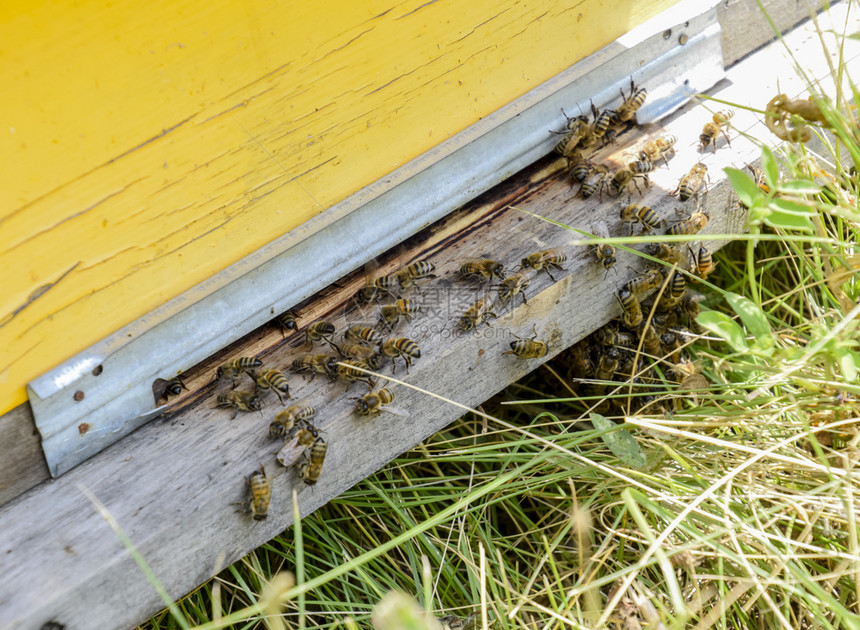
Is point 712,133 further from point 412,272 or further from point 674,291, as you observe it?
point 412,272

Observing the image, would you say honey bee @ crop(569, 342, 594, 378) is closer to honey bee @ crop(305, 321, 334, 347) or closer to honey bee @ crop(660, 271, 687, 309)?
honey bee @ crop(660, 271, 687, 309)

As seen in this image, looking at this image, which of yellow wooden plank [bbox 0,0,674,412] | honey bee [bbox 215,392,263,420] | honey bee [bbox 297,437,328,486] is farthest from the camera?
honey bee [bbox 215,392,263,420]

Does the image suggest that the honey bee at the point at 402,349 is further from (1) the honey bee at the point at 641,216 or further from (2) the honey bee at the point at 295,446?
(1) the honey bee at the point at 641,216

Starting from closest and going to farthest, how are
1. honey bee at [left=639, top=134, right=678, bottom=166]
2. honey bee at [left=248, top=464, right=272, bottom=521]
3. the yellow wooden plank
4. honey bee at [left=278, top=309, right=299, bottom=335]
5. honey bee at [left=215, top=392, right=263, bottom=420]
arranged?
the yellow wooden plank < honey bee at [left=248, top=464, right=272, bottom=521] < honey bee at [left=215, top=392, right=263, bottom=420] < honey bee at [left=278, top=309, right=299, bottom=335] < honey bee at [left=639, top=134, right=678, bottom=166]

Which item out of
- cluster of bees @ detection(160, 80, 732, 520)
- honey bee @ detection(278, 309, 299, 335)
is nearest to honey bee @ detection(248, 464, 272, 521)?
cluster of bees @ detection(160, 80, 732, 520)

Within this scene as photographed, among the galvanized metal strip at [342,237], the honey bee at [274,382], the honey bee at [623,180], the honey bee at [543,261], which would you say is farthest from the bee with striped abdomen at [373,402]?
the honey bee at [623,180]

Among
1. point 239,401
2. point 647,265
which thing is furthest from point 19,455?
point 647,265

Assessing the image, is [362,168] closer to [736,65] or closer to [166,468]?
[166,468]
